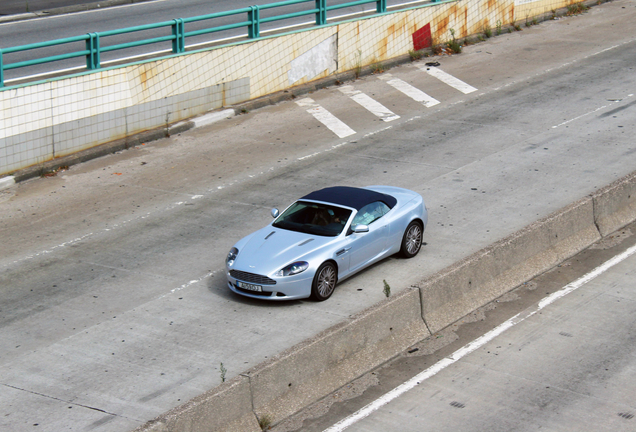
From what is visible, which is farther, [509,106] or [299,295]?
[509,106]

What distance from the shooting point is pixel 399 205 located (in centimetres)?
1338

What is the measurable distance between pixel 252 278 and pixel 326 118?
10107 millimetres

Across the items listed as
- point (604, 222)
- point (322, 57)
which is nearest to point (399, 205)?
point (604, 222)

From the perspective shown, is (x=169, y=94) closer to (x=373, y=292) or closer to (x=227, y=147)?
(x=227, y=147)

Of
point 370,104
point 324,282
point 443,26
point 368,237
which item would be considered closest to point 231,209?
point 368,237

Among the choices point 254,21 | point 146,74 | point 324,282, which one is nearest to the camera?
point 324,282

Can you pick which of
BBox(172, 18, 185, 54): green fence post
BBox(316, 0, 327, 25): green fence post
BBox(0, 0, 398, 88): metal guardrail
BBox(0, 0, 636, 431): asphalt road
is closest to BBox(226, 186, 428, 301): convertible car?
BBox(0, 0, 636, 431): asphalt road

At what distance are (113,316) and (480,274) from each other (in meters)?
5.02

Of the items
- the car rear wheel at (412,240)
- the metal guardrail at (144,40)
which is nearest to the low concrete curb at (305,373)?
the car rear wheel at (412,240)

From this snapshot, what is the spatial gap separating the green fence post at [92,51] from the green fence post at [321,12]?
276 inches

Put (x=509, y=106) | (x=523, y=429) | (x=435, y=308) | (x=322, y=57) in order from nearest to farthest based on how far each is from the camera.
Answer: (x=523, y=429) < (x=435, y=308) < (x=509, y=106) < (x=322, y=57)

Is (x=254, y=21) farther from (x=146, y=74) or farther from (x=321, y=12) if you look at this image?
(x=146, y=74)

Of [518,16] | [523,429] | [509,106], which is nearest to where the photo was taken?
[523,429]

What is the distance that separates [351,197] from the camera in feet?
43.1
